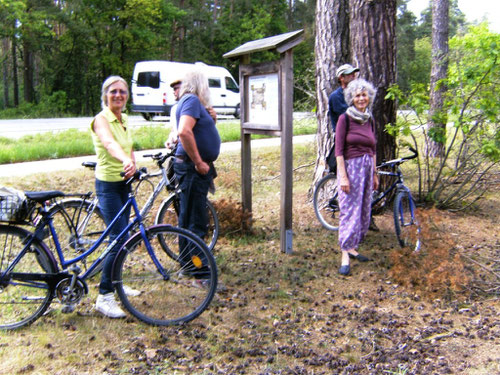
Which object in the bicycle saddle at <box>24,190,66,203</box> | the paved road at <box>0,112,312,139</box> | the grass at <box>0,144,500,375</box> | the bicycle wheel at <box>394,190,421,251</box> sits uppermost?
the paved road at <box>0,112,312,139</box>

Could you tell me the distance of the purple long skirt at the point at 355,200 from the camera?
16.2ft

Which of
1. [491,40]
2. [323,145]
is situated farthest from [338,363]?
[491,40]

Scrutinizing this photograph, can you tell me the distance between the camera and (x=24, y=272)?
12.1 feet

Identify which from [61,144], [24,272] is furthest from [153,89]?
[24,272]

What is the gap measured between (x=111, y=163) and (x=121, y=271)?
0.85 m

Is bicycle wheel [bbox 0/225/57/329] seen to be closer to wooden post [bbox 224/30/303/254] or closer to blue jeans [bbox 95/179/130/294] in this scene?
blue jeans [bbox 95/179/130/294]

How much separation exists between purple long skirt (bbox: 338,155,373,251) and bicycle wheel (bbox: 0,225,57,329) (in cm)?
271

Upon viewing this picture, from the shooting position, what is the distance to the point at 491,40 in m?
6.05

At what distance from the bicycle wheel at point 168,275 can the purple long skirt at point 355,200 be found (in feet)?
5.45

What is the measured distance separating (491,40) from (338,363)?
14.7 feet

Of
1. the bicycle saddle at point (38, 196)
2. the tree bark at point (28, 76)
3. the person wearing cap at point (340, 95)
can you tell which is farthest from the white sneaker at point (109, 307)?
the tree bark at point (28, 76)

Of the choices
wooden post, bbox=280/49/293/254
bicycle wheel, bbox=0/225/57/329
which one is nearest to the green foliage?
wooden post, bbox=280/49/293/254

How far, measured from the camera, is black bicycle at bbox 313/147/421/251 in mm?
5641

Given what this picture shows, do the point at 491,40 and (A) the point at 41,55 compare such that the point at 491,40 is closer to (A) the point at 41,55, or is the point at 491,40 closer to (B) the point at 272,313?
(B) the point at 272,313
